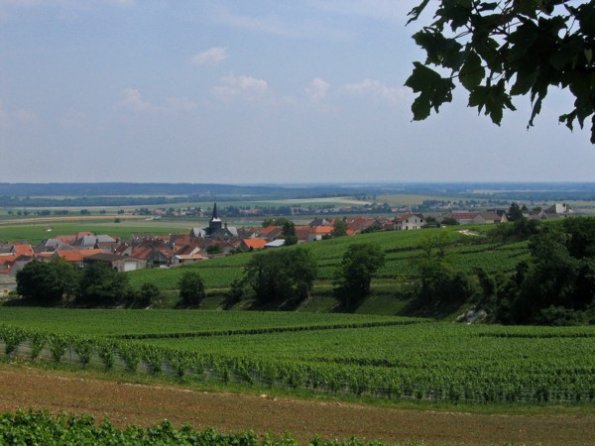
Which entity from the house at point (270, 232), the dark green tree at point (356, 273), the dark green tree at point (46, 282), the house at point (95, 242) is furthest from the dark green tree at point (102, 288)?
the house at point (95, 242)

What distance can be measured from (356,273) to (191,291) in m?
15.2

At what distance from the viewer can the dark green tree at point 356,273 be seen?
223 ft

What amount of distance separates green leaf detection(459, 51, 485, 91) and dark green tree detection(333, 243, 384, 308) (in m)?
64.0

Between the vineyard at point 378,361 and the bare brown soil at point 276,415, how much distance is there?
3.21 metres

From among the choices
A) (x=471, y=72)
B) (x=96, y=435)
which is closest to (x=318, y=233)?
(x=96, y=435)

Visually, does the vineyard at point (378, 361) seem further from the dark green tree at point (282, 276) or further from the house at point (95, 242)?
the house at point (95, 242)

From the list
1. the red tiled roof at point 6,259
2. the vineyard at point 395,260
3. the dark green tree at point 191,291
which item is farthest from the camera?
the red tiled roof at point 6,259

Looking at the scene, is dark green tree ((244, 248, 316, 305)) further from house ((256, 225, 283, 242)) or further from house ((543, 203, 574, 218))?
house ((543, 203, 574, 218))

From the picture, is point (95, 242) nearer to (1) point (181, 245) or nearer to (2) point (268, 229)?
(1) point (181, 245)

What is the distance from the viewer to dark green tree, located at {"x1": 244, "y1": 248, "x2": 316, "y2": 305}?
71062 millimetres

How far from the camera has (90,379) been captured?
93.9ft

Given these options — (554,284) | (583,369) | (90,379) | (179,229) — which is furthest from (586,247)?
(179,229)

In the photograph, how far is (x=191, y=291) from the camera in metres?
73.2

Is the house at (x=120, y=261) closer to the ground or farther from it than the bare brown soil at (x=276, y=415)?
closer to the ground
